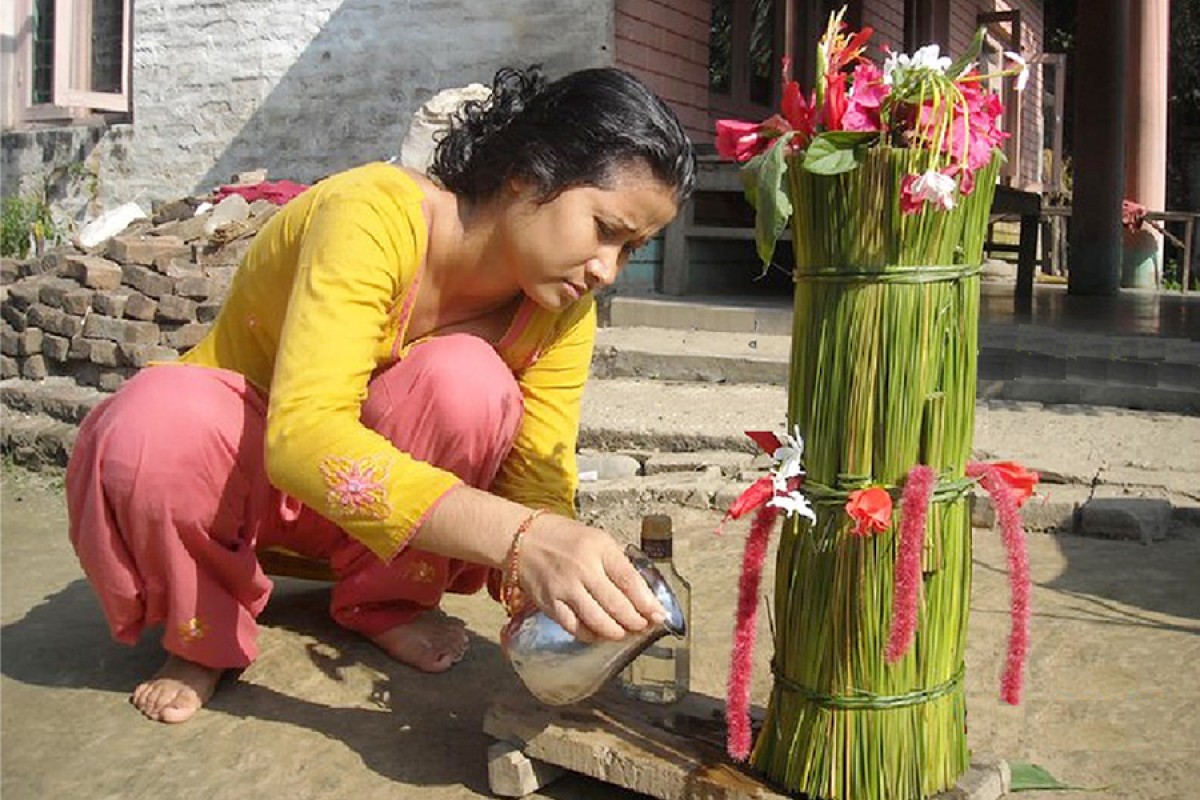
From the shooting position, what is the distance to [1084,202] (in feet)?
33.9

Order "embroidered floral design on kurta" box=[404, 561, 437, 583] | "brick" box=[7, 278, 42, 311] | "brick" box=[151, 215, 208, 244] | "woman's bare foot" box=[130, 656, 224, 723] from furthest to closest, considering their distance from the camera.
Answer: "brick" box=[151, 215, 208, 244] → "brick" box=[7, 278, 42, 311] → "embroidered floral design on kurta" box=[404, 561, 437, 583] → "woman's bare foot" box=[130, 656, 224, 723]

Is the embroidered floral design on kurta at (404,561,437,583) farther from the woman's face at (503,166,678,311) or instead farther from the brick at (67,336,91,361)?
the brick at (67,336,91,361)

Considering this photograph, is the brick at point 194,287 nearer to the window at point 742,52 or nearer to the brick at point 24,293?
the brick at point 24,293

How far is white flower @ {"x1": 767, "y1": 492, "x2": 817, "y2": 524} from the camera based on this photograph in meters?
1.73

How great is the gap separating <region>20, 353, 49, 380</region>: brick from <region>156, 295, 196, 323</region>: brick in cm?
70

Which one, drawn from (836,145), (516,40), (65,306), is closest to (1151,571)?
(836,145)

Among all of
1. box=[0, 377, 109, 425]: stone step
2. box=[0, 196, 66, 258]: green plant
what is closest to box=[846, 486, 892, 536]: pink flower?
box=[0, 377, 109, 425]: stone step

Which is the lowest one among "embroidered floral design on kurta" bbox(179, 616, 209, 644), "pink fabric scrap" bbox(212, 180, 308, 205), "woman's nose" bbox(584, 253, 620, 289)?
"embroidered floral design on kurta" bbox(179, 616, 209, 644)

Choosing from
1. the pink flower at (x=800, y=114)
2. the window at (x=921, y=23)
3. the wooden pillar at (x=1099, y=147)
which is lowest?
the pink flower at (x=800, y=114)

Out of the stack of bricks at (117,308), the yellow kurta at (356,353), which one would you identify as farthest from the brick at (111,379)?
the yellow kurta at (356,353)

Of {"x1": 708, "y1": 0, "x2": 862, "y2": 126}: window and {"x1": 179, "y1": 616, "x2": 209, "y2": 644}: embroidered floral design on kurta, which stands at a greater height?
{"x1": 708, "y1": 0, "x2": 862, "y2": 126}: window

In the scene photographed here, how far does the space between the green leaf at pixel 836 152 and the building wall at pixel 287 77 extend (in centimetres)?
591

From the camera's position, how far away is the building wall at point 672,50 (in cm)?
757

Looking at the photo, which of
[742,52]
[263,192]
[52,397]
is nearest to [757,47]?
[742,52]
